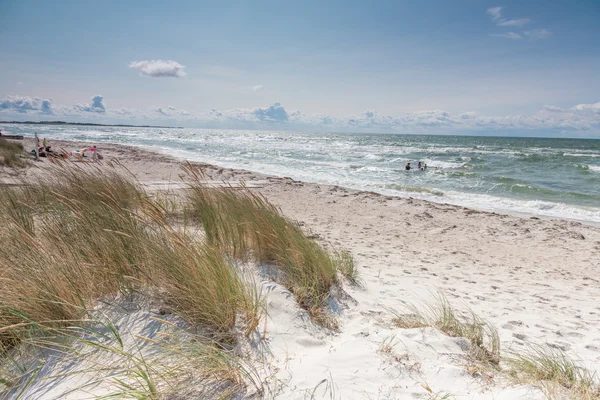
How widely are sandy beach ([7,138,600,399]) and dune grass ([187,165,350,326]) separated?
240 mm

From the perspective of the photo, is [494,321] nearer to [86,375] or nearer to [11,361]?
[86,375]

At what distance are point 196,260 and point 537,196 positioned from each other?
15659 millimetres

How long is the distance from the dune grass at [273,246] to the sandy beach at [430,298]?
24cm

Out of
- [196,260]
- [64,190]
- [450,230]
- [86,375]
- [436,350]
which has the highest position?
[64,190]

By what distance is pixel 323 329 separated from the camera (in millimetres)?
2691

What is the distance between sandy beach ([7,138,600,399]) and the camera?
2016mm

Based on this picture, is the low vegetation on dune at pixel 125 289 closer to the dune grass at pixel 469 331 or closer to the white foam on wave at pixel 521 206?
the dune grass at pixel 469 331

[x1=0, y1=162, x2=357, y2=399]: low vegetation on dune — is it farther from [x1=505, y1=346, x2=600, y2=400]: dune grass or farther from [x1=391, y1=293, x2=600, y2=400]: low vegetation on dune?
[x1=505, y1=346, x2=600, y2=400]: dune grass

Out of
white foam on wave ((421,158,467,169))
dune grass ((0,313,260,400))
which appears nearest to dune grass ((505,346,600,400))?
dune grass ((0,313,260,400))

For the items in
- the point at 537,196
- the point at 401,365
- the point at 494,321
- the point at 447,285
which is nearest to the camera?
the point at 401,365

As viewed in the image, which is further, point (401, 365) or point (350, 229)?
point (350, 229)

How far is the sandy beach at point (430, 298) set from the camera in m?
2.02

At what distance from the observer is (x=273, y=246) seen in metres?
3.44

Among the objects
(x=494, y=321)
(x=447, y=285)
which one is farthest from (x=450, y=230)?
(x=494, y=321)
